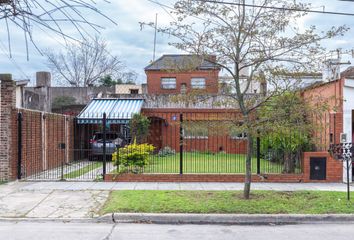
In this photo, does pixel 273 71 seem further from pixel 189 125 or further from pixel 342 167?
pixel 342 167

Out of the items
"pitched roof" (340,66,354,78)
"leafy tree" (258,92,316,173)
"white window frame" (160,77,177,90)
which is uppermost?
"white window frame" (160,77,177,90)

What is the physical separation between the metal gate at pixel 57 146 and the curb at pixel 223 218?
5.44 m

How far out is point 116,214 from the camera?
9.01 metres

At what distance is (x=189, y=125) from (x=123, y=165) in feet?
14.0

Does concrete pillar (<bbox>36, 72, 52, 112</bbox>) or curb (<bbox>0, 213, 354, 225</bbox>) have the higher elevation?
concrete pillar (<bbox>36, 72, 52, 112</bbox>)

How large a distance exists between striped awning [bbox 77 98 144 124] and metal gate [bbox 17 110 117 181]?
0.61m

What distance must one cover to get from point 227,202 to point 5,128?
314 inches

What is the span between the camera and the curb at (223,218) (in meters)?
8.94

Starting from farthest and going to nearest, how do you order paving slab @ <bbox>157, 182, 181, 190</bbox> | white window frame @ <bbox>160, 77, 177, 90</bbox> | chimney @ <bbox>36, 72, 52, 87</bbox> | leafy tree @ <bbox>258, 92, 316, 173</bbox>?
1. white window frame @ <bbox>160, 77, 177, 90</bbox>
2. chimney @ <bbox>36, 72, 52, 87</bbox>
3. paving slab @ <bbox>157, 182, 181, 190</bbox>
4. leafy tree @ <bbox>258, 92, 316, 173</bbox>

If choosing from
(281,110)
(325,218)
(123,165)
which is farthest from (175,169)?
(325,218)

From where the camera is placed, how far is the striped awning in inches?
927

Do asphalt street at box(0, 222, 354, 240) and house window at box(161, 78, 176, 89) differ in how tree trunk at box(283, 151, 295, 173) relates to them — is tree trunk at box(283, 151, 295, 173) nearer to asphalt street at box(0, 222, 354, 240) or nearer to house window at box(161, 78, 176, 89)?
asphalt street at box(0, 222, 354, 240)

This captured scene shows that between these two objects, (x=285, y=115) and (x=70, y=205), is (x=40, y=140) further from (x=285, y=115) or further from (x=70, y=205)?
(x=285, y=115)

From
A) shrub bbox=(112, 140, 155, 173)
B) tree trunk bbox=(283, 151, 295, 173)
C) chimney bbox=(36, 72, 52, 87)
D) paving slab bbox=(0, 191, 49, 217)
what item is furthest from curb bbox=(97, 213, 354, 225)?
chimney bbox=(36, 72, 52, 87)
